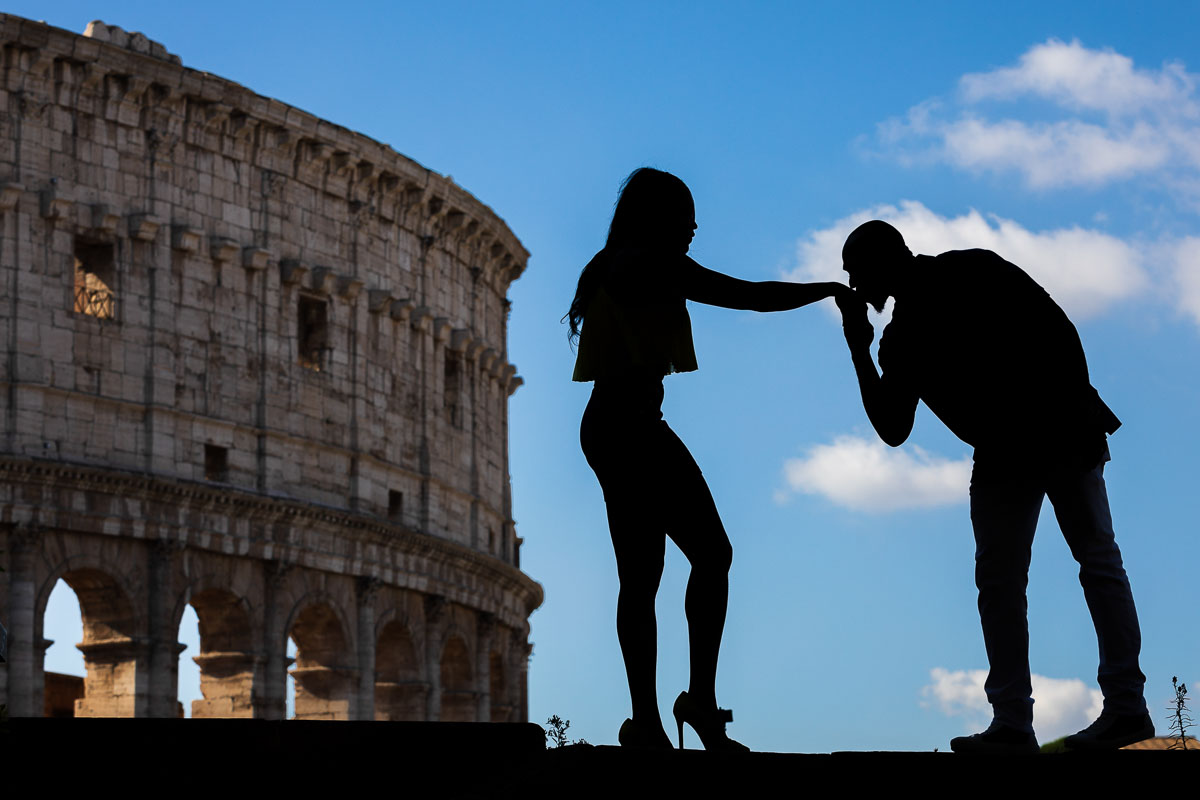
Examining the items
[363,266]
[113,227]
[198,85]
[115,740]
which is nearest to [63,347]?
[113,227]

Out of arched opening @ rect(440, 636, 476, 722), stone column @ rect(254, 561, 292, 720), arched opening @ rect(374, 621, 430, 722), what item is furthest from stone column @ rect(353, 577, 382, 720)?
arched opening @ rect(440, 636, 476, 722)

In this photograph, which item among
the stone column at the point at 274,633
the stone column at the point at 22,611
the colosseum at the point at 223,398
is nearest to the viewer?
the stone column at the point at 22,611

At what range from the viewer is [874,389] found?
279 inches

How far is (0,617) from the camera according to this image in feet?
97.7

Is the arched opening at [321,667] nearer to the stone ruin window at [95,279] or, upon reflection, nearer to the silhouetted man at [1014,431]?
the stone ruin window at [95,279]

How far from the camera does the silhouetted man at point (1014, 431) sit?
22.1 feet

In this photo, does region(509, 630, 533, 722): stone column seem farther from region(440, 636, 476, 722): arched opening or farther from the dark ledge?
the dark ledge

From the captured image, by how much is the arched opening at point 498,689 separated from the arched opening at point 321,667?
6458 mm

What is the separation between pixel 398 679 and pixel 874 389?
32.6 meters

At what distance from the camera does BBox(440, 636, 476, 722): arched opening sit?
41.0 m

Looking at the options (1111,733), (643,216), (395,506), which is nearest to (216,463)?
(395,506)

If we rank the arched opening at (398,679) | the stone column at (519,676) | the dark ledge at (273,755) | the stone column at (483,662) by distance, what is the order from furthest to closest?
the stone column at (519,676), the stone column at (483,662), the arched opening at (398,679), the dark ledge at (273,755)

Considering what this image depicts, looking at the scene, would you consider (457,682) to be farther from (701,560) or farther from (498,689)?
(701,560)

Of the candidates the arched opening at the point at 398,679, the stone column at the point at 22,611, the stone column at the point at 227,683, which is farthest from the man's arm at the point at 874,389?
the arched opening at the point at 398,679
